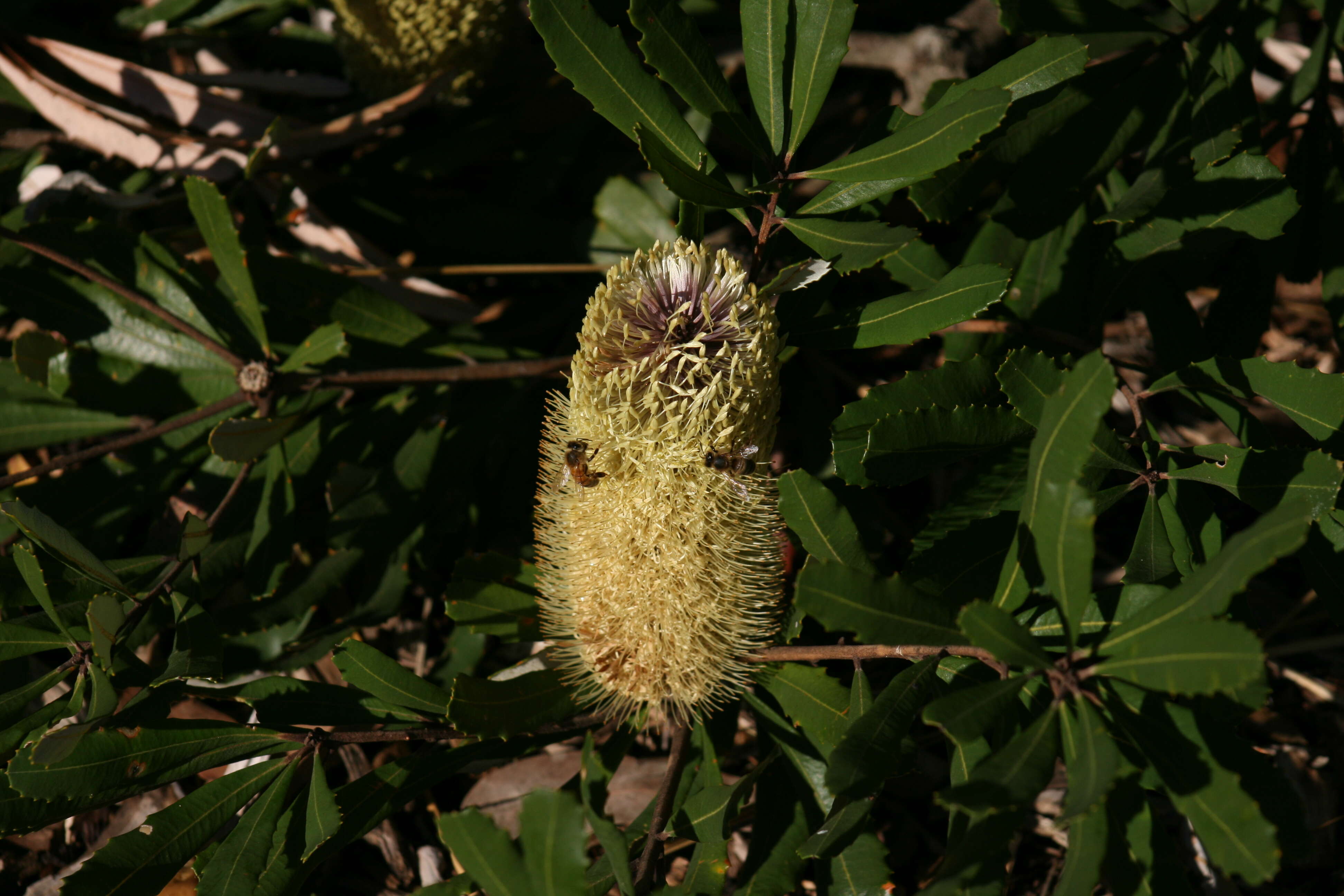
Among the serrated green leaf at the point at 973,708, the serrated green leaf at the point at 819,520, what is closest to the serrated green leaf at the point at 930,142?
the serrated green leaf at the point at 819,520

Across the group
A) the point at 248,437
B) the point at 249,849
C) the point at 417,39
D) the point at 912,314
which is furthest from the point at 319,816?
the point at 417,39

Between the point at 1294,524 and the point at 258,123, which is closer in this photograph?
the point at 1294,524

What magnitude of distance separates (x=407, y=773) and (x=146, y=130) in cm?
194

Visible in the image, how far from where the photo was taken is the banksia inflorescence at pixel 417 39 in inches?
87.0

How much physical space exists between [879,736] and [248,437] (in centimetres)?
124

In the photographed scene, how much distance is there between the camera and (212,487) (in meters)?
2.11

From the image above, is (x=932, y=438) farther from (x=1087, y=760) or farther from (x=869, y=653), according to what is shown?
(x=1087, y=760)

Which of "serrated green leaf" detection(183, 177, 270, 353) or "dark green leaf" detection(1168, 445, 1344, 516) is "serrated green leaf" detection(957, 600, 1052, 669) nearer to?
"dark green leaf" detection(1168, 445, 1344, 516)

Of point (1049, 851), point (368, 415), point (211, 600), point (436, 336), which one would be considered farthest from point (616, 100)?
point (1049, 851)

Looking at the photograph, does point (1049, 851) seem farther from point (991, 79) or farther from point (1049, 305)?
point (991, 79)

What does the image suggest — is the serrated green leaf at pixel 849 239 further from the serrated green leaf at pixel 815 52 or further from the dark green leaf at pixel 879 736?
the dark green leaf at pixel 879 736

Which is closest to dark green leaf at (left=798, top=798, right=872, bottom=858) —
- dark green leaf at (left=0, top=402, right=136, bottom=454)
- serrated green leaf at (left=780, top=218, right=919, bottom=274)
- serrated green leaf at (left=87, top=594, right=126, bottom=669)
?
serrated green leaf at (left=780, top=218, right=919, bottom=274)

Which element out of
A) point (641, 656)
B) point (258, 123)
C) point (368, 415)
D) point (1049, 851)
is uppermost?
point (258, 123)

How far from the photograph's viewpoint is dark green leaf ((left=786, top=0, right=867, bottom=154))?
137cm
